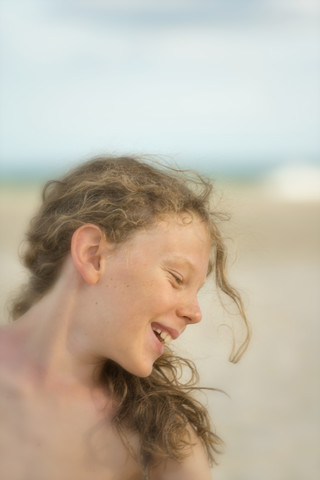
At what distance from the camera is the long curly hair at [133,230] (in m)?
1.82

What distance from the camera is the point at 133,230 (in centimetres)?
180

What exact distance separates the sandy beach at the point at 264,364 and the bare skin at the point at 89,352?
0.26 meters

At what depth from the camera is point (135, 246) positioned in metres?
1.79

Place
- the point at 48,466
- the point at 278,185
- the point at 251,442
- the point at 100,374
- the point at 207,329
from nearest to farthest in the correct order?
the point at 48,466 → the point at 100,374 → the point at 251,442 → the point at 207,329 → the point at 278,185

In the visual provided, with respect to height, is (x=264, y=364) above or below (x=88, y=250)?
below

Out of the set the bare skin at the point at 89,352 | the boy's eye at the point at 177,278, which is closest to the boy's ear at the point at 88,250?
the bare skin at the point at 89,352

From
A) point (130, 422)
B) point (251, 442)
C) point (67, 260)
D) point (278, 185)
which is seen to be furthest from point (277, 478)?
point (278, 185)

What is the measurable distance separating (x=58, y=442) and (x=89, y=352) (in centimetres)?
19

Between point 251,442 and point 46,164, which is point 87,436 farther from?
point 46,164

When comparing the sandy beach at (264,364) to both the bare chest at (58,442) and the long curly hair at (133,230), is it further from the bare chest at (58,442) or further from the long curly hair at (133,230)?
the bare chest at (58,442)

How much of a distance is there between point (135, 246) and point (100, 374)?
31 cm

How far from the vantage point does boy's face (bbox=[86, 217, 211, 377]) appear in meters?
1.76

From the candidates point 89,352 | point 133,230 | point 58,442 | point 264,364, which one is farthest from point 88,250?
point 264,364

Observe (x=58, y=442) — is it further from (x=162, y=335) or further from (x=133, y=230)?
(x=133, y=230)
